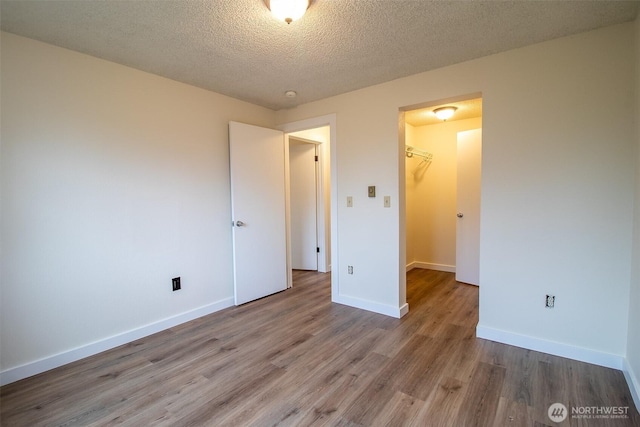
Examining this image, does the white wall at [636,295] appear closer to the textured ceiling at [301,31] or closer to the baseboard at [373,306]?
the textured ceiling at [301,31]

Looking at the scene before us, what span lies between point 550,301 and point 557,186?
85cm

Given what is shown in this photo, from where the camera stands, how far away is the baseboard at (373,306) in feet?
9.57

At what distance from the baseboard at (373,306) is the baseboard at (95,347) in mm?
1360

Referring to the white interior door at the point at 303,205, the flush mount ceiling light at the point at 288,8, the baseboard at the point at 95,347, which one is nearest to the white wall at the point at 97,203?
the baseboard at the point at 95,347

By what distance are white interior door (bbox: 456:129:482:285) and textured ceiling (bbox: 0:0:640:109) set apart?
1.73 meters

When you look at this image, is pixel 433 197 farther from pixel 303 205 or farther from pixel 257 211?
pixel 257 211

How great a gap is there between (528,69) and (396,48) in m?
0.99

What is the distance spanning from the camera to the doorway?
3.96m

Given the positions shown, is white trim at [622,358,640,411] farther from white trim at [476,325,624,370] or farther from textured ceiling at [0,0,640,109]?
textured ceiling at [0,0,640,109]

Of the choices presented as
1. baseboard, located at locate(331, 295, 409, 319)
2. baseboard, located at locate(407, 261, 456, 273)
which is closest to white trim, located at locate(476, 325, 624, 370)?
baseboard, located at locate(331, 295, 409, 319)

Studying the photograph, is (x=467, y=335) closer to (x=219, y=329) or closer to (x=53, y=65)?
(x=219, y=329)

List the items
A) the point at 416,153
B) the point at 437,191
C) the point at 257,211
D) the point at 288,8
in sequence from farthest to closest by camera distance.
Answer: the point at 437,191 < the point at 416,153 < the point at 257,211 < the point at 288,8

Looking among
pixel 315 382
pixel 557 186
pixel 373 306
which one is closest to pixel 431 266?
pixel 373 306

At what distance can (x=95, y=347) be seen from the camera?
90.4 inches
